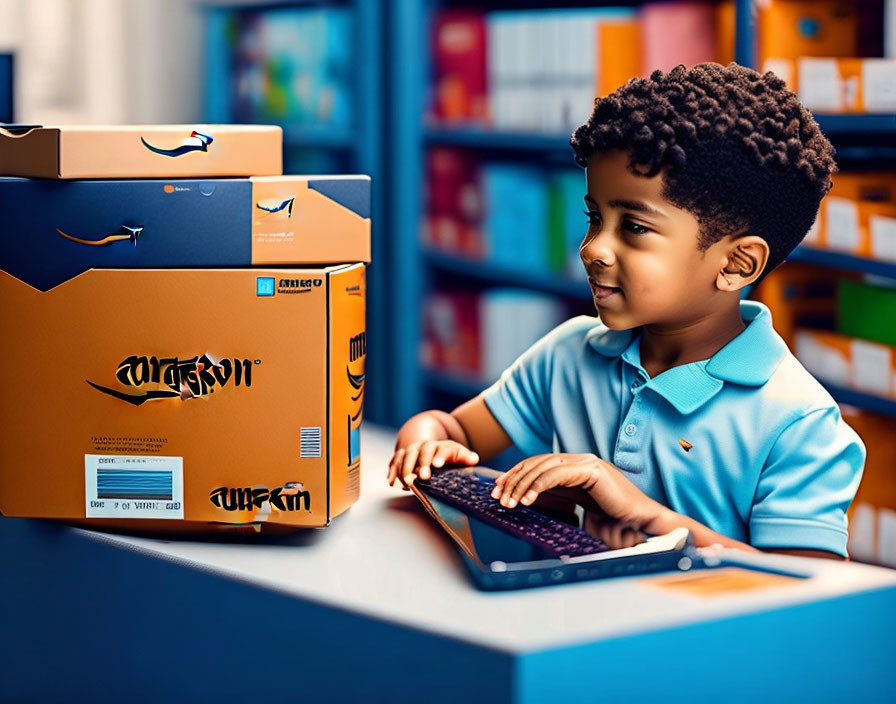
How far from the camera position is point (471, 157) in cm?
384

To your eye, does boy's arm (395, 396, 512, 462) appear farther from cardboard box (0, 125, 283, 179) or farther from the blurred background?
the blurred background

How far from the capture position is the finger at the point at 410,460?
1.45 m

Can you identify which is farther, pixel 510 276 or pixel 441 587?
pixel 510 276

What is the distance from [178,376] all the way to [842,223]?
65.5 inches

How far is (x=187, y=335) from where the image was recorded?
1.25m

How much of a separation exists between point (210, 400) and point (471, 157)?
2.68 meters

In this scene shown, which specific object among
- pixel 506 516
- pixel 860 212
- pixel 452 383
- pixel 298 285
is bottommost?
pixel 452 383

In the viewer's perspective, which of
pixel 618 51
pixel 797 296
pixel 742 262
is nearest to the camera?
pixel 742 262

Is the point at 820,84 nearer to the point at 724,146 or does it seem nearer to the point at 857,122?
the point at 857,122

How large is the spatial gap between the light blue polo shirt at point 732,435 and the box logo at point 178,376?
1.42 ft

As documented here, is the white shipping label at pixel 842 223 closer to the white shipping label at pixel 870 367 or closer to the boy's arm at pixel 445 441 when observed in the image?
the white shipping label at pixel 870 367

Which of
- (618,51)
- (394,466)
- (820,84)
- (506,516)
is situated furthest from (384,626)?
(618,51)

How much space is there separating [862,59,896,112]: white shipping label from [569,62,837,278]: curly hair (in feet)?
3.76

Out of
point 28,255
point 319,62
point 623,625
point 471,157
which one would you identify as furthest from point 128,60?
point 623,625
